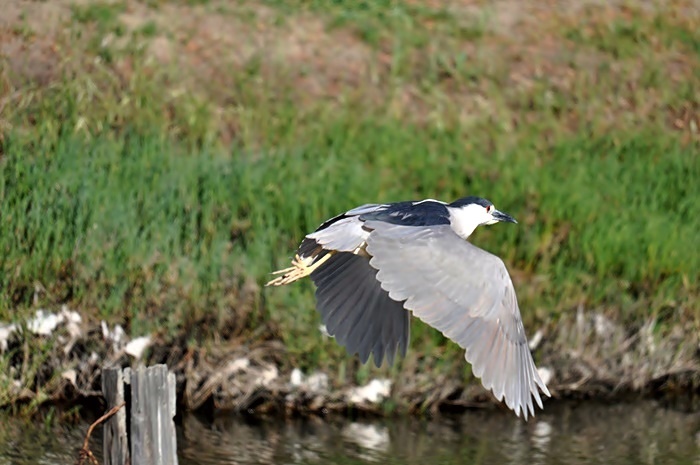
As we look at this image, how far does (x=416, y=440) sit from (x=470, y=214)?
1.45m

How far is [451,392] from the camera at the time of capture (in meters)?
6.62

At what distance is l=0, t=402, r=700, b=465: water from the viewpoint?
5883 mm

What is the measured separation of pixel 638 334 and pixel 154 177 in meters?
2.69

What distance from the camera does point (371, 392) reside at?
249 inches

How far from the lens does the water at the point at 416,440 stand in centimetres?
588

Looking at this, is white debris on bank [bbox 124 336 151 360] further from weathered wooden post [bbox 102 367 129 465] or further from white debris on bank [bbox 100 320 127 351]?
weathered wooden post [bbox 102 367 129 465]

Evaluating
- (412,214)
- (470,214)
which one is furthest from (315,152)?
(412,214)

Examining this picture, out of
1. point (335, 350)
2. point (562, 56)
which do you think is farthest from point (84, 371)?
point (562, 56)

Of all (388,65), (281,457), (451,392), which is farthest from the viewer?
(388,65)

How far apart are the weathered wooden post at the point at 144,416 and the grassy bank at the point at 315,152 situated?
5.45 feet

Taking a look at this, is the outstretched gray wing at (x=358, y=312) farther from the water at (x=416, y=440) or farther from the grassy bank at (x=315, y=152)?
the grassy bank at (x=315, y=152)

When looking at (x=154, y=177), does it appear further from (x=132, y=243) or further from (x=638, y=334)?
(x=638, y=334)

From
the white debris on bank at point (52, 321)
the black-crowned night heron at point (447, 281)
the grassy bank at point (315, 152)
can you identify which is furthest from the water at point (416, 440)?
the black-crowned night heron at point (447, 281)

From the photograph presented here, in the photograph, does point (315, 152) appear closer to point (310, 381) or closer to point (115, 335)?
point (310, 381)
